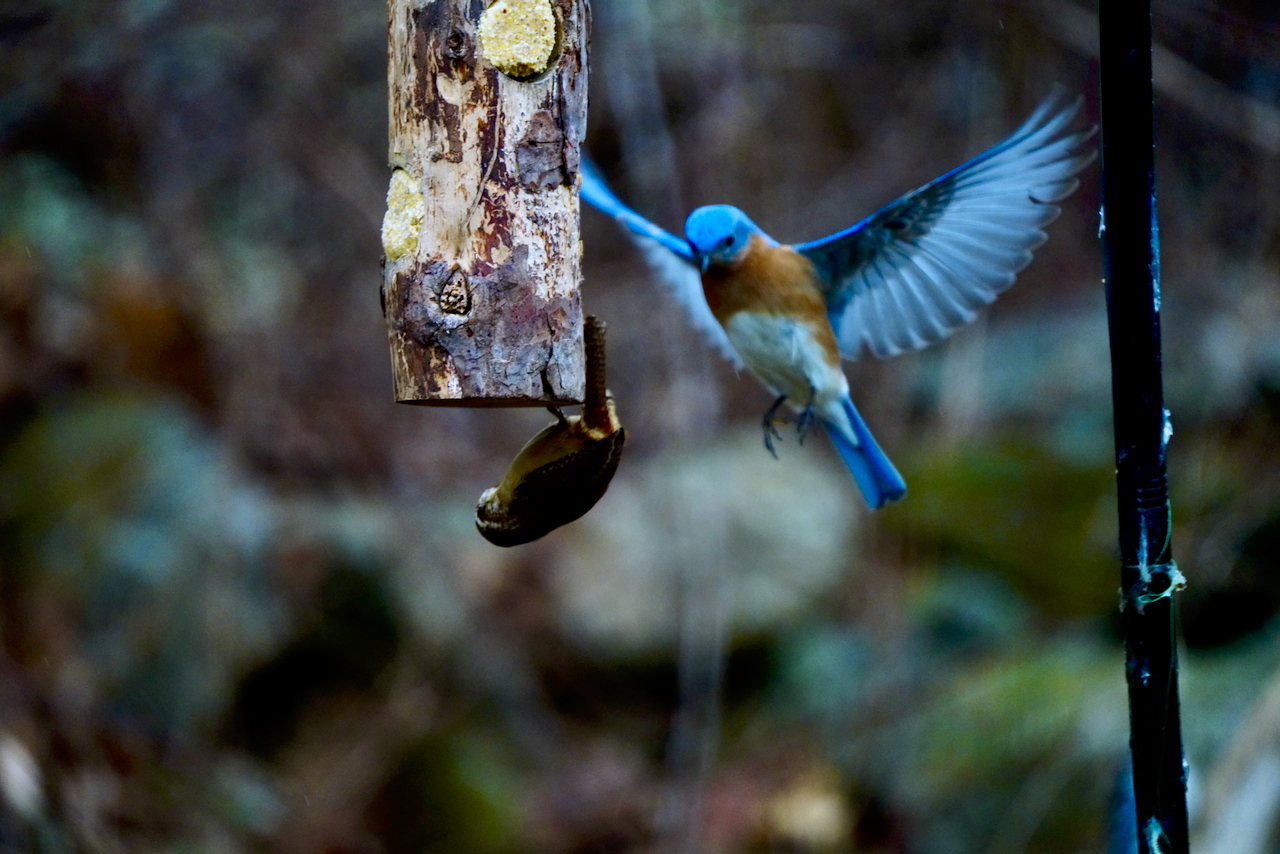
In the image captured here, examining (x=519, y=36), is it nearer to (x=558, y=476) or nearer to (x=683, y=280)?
(x=558, y=476)

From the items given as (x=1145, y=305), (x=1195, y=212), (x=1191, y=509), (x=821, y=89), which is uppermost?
(x=821, y=89)

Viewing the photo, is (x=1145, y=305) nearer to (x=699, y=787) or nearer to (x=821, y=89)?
(x=699, y=787)

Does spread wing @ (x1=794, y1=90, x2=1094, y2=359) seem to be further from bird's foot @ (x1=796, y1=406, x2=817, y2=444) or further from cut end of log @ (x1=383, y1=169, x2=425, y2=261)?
cut end of log @ (x1=383, y1=169, x2=425, y2=261)

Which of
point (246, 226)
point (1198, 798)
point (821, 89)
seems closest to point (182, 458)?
point (246, 226)

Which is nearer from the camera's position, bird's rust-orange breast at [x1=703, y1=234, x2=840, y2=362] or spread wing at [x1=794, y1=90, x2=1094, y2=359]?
spread wing at [x1=794, y1=90, x2=1094, y2=359]

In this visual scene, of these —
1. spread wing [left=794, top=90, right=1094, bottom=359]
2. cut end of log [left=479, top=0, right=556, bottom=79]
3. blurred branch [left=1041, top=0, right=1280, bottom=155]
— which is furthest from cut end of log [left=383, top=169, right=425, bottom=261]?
blurred branch [left=1041, top=0, right=1280, bottom=155]

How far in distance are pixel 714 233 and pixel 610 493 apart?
10.9ft

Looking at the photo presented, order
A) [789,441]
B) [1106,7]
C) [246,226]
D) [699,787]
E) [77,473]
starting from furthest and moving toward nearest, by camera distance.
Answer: [789,441]
[246,226]
[77,473]
[699,787]
[1106,7]

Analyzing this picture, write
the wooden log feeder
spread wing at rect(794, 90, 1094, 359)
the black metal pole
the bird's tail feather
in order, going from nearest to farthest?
the black metal pole < the wooden log feeder < spread wing at rect(794, 90, 1094, 359) < the bird's tail feather

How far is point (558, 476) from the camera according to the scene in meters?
1.44

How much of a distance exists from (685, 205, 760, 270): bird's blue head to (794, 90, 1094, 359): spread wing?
0.43 feet

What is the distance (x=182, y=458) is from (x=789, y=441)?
2.66 metres

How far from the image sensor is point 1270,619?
388 cm

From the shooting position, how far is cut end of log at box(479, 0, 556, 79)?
1.40 m
